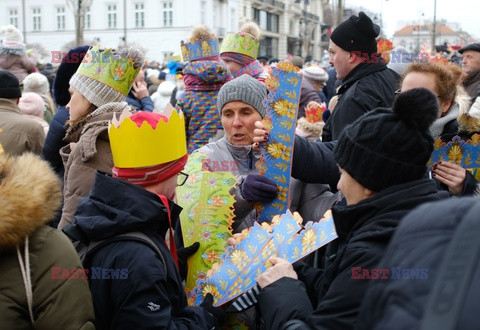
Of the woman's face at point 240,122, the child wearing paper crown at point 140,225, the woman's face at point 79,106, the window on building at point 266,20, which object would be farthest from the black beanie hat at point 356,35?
the window on building at point 266,20

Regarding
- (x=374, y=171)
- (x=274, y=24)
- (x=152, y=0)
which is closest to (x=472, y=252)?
(x=374, y=171)

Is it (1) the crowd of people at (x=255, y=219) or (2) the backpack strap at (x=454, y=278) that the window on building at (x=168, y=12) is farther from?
(2) the backpack strap at (x=454, y=278)

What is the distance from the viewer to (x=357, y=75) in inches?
154

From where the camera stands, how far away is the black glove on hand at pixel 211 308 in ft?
8.15

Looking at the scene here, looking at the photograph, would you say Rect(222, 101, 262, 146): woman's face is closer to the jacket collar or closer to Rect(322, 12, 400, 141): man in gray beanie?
Rect(322, 12, 400, 141): man in gray beanie

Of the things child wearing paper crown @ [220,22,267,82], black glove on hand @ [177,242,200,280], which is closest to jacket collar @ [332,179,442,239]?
black glove on hand @ [177,242,200,280]

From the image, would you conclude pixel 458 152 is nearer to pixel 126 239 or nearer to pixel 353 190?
pixel 353 190

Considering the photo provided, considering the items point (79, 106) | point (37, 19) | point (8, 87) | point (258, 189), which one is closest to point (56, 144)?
point (79, 106)

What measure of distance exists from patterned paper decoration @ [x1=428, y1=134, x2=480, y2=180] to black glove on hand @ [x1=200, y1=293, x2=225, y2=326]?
1.43 meters

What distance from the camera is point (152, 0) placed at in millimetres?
54594

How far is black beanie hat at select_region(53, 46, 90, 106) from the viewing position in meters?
4.13

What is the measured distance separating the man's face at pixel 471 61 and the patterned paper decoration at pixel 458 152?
3229 millimetres

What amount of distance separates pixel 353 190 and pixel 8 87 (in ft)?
11.3

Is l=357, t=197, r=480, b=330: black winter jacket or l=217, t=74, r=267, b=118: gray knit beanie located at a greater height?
l=217, t=74, r=267, b=118: gray knit beanie
